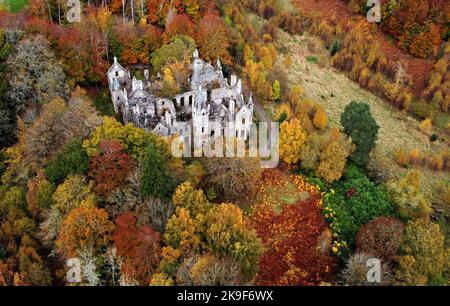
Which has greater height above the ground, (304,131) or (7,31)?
(7,31)

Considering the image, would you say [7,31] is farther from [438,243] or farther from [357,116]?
[438,243]

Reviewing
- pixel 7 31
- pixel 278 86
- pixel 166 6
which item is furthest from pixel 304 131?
pixel 7 31

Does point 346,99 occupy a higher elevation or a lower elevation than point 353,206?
higher

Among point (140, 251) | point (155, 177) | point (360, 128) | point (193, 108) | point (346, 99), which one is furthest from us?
point (346, 99)

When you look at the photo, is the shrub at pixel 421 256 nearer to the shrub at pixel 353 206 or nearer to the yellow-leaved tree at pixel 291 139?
the shrub at pixel 353 206

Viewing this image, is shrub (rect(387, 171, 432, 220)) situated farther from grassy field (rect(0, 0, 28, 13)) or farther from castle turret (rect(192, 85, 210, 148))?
grassy field (rect(0, 0, 28, 13))

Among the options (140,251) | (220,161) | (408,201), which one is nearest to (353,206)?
(408,201)

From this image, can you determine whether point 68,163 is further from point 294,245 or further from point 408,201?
point 408,201

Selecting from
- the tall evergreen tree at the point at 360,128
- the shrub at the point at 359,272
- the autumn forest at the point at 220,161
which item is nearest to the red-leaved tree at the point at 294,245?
the autumn forest at the point at 220,161
